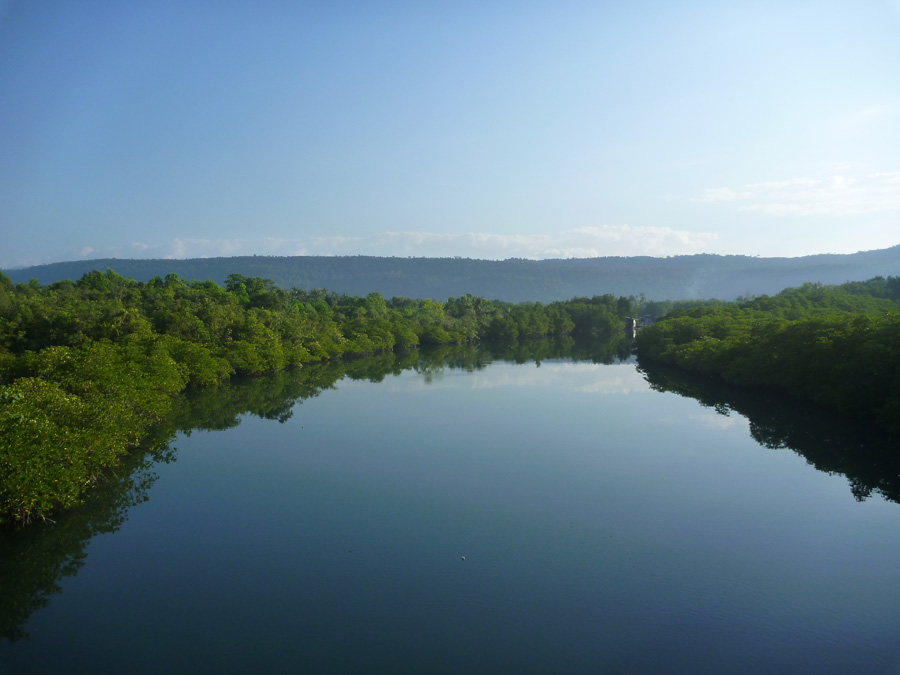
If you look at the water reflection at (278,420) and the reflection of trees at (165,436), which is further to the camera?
the water reflection at (278,420)

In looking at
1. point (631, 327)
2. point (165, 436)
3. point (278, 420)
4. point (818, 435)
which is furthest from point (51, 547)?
point (631, 327)

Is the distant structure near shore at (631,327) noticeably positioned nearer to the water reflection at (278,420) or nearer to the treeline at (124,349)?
the treeline at (124,349)

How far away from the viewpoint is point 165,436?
2941 centimetres

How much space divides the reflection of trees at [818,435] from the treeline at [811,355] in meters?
0.85

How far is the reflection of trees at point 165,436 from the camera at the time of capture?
14836mm

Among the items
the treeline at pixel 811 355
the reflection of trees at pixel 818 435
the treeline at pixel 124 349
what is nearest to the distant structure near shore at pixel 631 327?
the treeline at pixel 124 349

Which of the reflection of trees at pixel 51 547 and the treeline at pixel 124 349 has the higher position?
the treeline at pixel 124 349

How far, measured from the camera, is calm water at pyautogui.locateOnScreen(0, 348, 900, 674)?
11.9 meters

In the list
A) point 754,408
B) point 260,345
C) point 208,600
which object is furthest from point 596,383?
point 208,600

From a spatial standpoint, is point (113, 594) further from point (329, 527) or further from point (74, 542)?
point (329, 527)

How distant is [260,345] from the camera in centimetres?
5141

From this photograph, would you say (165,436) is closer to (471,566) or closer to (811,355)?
(471,566)

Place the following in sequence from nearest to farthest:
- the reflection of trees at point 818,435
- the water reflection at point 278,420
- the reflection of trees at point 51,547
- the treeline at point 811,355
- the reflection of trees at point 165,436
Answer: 1. the reflection of trees at point 51,547
2. the reflection of trees at point 165,436
3. the water reflection at point 278,420
4. the reflection of trees at point 818,435
5. the treeline at point 811,355

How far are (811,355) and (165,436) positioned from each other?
3739 cm
